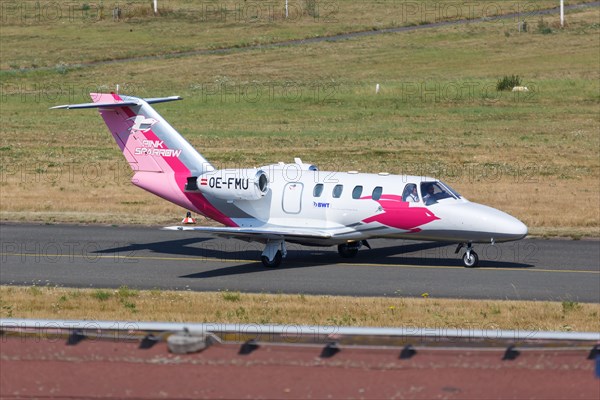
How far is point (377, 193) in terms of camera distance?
1037 inches

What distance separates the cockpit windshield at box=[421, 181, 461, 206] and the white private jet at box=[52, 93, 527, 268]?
24 mm

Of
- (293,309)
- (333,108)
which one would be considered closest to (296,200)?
(293,309)

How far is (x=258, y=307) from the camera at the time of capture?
21359 millimetres

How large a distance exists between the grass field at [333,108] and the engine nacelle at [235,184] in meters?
6.46

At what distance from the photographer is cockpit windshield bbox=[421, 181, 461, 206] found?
26031 millimetres

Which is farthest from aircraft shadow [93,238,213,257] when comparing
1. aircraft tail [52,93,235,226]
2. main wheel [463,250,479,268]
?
main wheel [463,250,479,268]

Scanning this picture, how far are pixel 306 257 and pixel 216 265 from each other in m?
2.61

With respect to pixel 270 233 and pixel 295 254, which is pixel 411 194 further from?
pixel 295 254

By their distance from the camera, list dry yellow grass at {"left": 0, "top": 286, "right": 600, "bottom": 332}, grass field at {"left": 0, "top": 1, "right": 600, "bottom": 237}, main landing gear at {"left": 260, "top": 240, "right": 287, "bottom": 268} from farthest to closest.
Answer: grass field at {"left": 0, "top": 1, "right": 600, "bottom": 237} < main landing gear at {"left": 260, "top": 240, "right": 287, "bottom": 268} < dry yellow grass at {"left": 0, "top": 286, "right": 600, "bottom": 332}

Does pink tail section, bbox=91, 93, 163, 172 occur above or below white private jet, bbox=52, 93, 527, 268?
above

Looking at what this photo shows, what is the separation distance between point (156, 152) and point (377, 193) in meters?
6.09

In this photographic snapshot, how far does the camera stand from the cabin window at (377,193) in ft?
→ 86.2

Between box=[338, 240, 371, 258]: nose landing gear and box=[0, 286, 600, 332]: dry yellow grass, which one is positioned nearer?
box=[0, 286, 600, 332]: dry yellow grass

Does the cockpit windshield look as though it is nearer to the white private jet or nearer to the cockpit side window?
the white private jet
